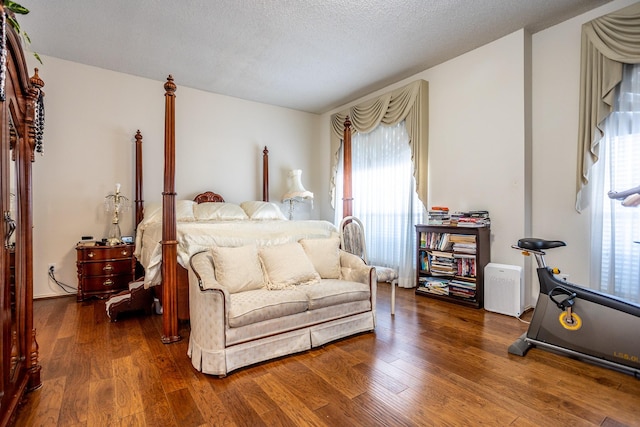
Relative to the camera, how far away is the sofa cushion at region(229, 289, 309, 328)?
80.7 inches

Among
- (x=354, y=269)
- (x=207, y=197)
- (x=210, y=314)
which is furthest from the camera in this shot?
(x=207, y=197)

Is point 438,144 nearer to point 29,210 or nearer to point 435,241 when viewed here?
point 435,241

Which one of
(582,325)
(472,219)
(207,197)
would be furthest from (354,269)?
(207,197)

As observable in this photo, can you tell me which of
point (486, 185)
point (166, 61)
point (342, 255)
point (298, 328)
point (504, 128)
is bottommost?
point (298, 328)

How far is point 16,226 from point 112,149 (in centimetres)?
296

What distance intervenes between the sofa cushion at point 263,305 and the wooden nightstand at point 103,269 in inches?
87.9

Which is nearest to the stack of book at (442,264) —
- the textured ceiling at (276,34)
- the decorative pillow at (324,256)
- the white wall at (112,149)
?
the decorative pillow at (324,256)

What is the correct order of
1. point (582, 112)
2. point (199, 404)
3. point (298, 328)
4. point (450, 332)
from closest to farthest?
point (199, 404)
point (298, 328)
point (450, 332)
point (582, 112)

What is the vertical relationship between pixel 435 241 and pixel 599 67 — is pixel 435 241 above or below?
below

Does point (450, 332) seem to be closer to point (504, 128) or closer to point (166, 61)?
point (504, 128)

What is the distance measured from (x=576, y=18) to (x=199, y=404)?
173 inches

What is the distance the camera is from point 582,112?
2922 millimetres

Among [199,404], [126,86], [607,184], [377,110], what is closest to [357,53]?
[377,110]

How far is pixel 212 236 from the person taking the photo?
277 cm
